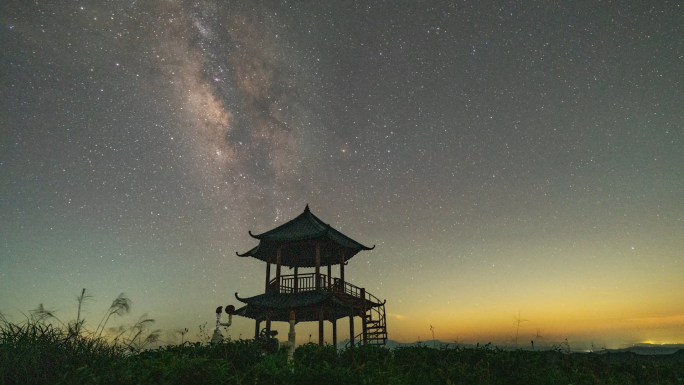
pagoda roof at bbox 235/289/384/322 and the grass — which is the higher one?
pagoda roof at bbox 235/289/384/322

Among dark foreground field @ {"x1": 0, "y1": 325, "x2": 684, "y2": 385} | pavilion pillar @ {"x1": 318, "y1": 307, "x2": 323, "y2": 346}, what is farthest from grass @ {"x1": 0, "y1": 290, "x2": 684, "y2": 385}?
pavilion pillar @ {"x1": 318, "y1": 307, "x2": 323, "y2": 346}

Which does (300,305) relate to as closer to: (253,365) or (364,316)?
(364,316)

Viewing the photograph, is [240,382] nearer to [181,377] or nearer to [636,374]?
[181,377]

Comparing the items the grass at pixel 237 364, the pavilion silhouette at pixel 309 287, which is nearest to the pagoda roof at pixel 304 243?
the pavilion silhouette at pixel 309 287

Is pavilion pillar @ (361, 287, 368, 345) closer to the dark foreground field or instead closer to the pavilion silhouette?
the pavilion silhouette

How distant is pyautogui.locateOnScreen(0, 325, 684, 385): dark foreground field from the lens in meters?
7.41

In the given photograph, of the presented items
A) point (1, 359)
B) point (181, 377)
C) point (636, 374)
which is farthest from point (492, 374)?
point (1, 359)

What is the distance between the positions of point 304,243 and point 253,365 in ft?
39.9

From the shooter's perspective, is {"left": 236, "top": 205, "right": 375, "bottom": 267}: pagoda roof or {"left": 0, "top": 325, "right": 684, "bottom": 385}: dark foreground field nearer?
{"left": 0, "top": 325, "right": 684, "bottom": 385}: dark foreground field

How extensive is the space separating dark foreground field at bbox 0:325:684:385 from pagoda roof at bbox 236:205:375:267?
830 centimetres

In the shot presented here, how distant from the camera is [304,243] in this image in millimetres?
23094

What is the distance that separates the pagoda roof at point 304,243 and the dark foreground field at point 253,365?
27.2 ft

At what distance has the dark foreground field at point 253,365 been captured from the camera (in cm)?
741

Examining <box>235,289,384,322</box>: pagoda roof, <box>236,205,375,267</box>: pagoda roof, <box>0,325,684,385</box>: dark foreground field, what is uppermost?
<box>236,205,375,267</box>: pagoda roof
